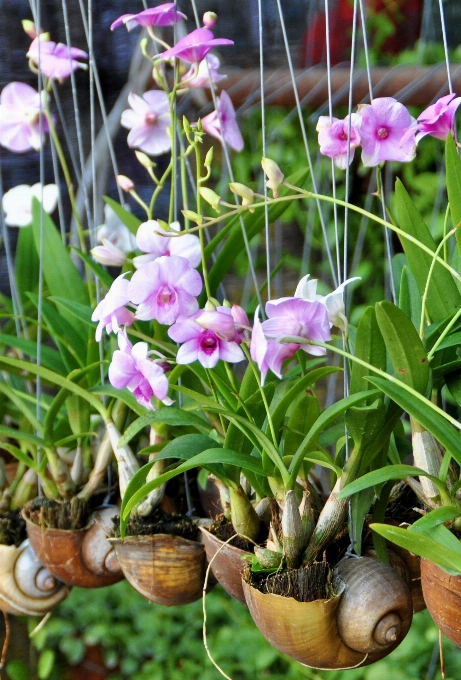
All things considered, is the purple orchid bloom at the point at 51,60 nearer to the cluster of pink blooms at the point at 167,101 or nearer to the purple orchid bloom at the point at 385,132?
the cluster of pink blooms at the point at 167,101

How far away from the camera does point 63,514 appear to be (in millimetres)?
897

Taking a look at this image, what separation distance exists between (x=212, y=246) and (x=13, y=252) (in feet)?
3.24

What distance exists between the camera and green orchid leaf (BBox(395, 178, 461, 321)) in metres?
0.69

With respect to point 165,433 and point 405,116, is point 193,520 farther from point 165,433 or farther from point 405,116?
point 405,116

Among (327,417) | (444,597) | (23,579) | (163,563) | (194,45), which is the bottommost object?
(23,579)

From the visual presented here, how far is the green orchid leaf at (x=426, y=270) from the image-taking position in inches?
27.1

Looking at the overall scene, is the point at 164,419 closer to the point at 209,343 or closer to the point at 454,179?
the point at 209,343

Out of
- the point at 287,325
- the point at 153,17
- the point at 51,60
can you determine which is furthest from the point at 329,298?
the point at 51,60

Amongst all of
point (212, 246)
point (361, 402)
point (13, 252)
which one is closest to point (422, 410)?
point (361, 402)

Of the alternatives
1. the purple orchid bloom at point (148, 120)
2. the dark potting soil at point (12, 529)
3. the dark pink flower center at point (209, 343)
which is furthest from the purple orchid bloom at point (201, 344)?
the dark potting soil at point (12, 529)

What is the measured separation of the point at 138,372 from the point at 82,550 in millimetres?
300

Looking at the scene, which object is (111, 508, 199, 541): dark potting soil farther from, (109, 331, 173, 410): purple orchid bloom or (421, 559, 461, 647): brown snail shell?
(421, 559, 461, 647): brown snail shell

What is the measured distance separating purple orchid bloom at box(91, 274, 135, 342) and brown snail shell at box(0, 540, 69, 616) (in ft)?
1.28

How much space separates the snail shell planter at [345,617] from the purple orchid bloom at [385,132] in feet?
1.17
